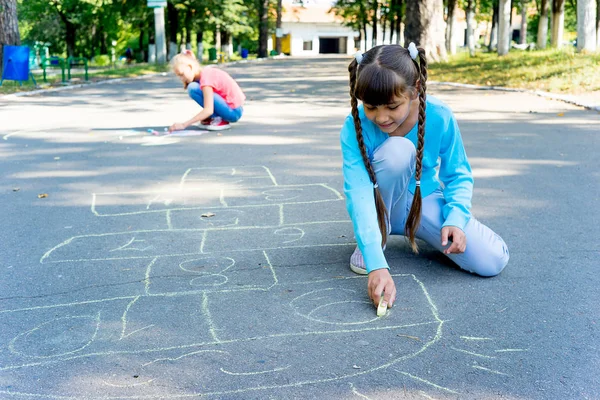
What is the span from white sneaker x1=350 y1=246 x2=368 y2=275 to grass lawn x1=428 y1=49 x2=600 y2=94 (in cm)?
938

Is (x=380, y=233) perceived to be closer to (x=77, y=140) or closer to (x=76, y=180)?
(x=76, y=180)

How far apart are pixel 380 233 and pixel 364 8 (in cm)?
4569

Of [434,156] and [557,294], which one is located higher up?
[434,156]

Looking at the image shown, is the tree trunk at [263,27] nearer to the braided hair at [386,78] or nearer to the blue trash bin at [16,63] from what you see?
the blue trash bin at [16,63]

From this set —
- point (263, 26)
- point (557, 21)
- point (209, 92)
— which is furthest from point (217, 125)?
point (263, 26)

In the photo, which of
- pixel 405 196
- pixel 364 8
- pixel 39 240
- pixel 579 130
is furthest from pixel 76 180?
pixel 364 8

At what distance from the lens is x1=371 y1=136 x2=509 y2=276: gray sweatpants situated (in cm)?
300

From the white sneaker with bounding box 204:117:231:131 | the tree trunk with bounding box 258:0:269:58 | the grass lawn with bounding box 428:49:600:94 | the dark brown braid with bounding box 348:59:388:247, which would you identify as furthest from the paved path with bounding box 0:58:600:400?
the tree trunk with bounding box 258:0:269:58

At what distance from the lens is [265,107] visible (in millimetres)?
11180

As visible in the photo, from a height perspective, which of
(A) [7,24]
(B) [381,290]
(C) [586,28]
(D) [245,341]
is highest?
(A) [7,24]

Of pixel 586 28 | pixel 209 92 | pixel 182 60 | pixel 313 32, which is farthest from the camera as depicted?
pixel 313 32

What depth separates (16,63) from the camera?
1488 centimetres

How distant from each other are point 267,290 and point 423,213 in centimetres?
80

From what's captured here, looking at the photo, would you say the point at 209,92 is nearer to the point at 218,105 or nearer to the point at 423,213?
the point at 218,105
